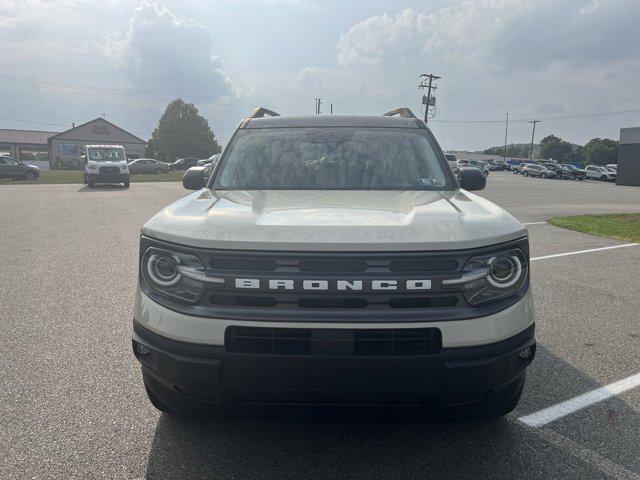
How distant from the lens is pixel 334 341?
220 cm

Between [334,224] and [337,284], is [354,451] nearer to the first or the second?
[337,284]

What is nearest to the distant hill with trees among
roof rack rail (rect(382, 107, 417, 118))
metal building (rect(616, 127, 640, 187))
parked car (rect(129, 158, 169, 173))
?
metal building (rect(616, 127, 640, 187))

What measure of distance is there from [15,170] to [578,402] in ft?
116

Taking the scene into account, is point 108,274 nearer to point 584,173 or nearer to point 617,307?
point 617,307

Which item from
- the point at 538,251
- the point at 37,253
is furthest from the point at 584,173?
the point at 37,253

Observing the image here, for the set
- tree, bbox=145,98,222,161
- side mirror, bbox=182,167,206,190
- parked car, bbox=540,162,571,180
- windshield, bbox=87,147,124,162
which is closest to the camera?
side mirror, bbox=182,167,206,190

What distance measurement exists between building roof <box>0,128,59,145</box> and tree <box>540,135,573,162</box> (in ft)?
348

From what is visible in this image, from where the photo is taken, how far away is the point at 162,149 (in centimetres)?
8338

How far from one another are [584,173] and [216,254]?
2317 inches

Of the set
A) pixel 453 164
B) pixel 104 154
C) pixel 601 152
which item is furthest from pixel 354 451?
pixel 601 152

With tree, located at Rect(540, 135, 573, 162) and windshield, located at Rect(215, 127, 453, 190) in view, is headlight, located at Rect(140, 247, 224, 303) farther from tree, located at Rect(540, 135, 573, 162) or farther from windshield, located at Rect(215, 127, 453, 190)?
tree, located at Rect(540, 135, 573, 162)

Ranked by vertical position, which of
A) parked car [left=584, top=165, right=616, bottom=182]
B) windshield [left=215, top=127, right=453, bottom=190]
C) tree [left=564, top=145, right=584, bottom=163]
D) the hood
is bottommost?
parked car [left=584, top=165, right=616, bottom=182]

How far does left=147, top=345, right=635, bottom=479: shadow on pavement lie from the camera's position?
2508mm

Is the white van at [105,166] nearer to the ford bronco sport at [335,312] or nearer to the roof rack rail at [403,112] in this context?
the roof rack rail at [403,112]
